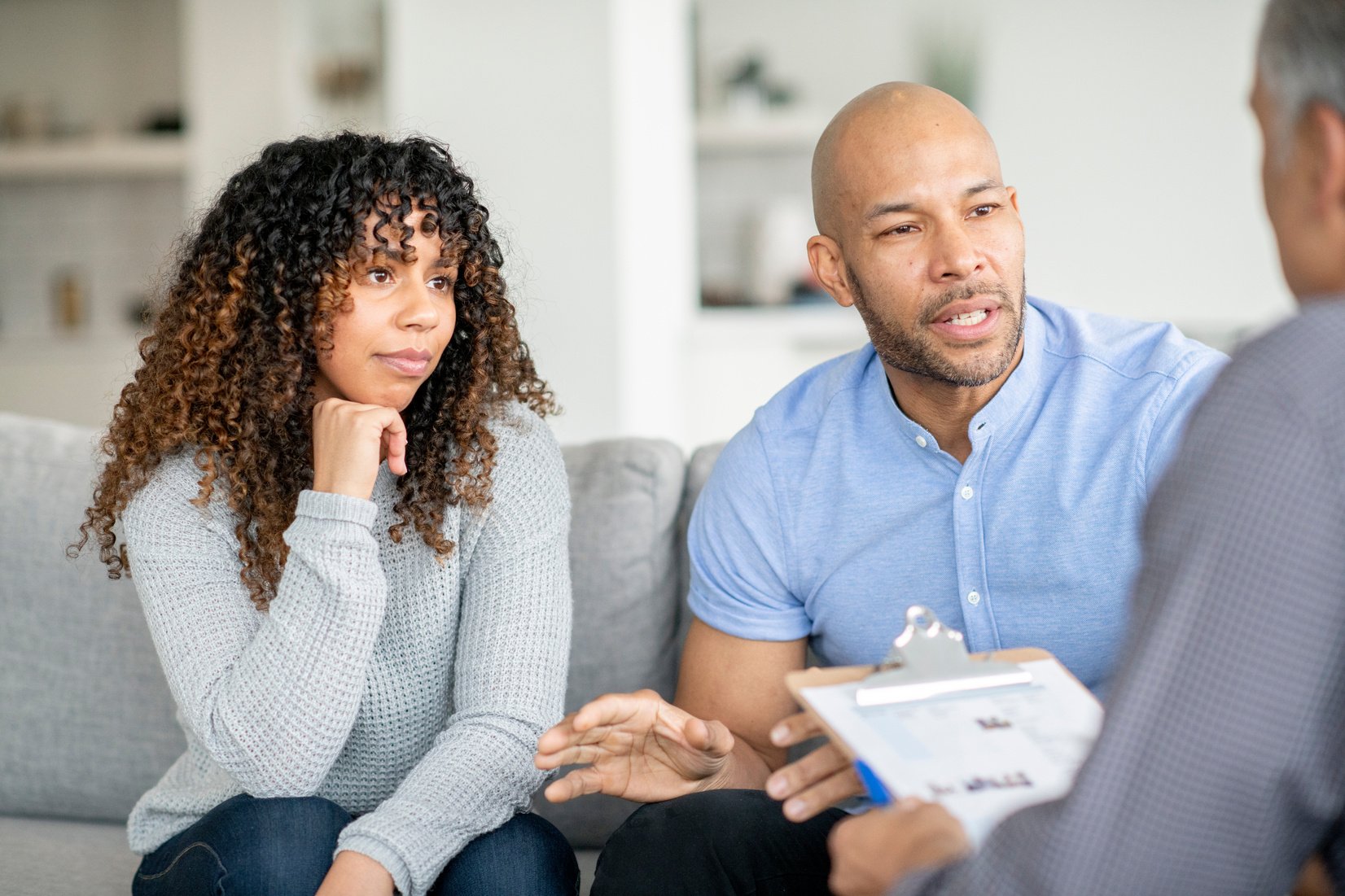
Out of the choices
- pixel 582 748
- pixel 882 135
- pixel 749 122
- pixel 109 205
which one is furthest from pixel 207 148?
pixel 582 748

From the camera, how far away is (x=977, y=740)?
0.96 metres

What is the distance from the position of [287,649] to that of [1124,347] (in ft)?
3.36

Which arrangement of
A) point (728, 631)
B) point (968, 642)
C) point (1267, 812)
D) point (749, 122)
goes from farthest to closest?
point (749, 122) < point (728, 631) < point (968, 642) < point (1267, 812)

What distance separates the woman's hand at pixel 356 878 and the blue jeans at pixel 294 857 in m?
0.05

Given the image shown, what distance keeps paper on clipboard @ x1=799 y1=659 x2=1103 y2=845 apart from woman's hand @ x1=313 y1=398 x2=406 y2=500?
59 cm

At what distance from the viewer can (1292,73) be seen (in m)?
0.78

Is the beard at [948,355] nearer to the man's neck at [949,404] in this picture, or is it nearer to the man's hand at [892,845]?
the man's neck at [949,404]

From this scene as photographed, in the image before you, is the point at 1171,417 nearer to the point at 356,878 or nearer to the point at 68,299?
the point at 356,878

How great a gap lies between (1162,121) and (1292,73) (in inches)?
156

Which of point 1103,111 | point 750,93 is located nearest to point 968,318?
point 750,93

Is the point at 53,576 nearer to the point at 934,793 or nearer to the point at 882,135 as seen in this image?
the point at 882,135

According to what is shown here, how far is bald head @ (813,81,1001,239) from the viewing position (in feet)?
5.11

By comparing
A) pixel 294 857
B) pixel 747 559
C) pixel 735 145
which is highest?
pixel 735 145

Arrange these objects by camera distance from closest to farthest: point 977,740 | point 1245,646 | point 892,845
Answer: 1. point 1245,646
2. point 892,845
3. point 977,740
